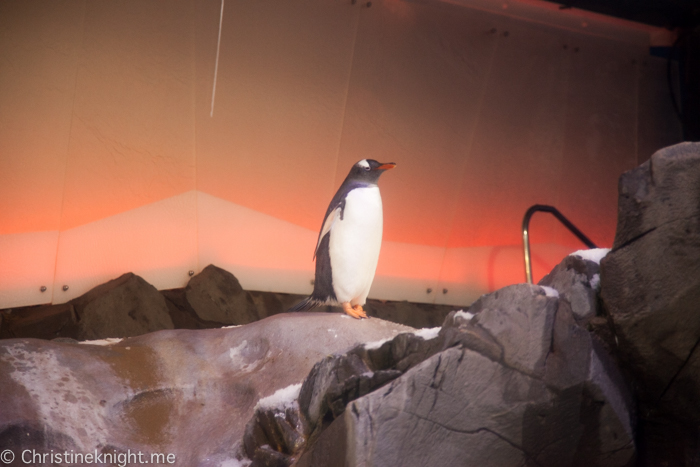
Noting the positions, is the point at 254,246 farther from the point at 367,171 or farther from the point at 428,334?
the point at 428,334

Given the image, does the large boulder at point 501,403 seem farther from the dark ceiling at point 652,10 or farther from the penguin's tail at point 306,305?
the dark ceiling at point 652,10

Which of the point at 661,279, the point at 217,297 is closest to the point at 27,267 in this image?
the point at 217,297

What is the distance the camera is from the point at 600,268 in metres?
1.81

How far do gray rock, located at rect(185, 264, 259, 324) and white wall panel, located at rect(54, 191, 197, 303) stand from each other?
147 mm

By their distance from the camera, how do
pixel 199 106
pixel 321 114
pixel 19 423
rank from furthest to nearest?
pixel 321 114, pixel 199 106, pixel 19 423

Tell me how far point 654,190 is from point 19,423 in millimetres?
2208

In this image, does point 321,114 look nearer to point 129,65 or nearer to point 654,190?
point 129,65

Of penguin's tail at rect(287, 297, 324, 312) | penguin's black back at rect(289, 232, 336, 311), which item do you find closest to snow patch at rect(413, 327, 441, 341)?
penguin's black back at rect(289, 232, 336, 311)

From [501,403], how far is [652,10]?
4396mm

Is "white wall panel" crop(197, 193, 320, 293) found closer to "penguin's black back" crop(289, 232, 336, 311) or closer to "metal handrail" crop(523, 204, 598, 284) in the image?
"penguin's black back" crop(289, 232, 336, 311)

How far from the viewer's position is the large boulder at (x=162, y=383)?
82.4 inches

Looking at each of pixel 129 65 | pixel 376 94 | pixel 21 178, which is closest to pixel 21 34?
pixel 129 65

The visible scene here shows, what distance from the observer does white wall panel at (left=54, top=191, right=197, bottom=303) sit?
382 centimetres

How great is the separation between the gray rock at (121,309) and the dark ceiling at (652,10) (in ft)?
12.7
